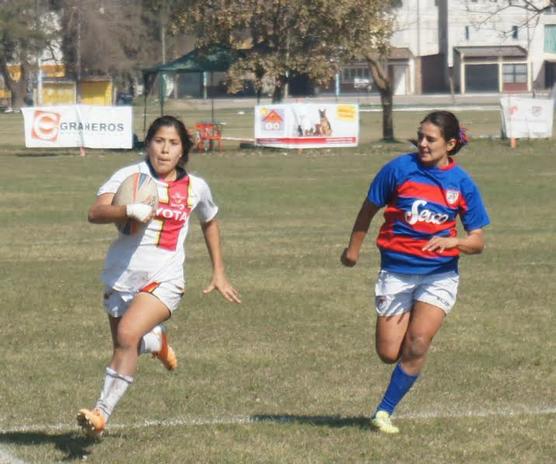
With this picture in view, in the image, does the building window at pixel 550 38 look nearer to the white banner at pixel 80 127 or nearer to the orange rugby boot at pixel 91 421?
the white banner at pixel 80 127

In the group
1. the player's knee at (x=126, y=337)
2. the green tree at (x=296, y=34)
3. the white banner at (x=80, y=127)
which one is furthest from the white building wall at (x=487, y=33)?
the player's knee at (x=126, y=337)

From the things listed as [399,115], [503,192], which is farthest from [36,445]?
[399,115]

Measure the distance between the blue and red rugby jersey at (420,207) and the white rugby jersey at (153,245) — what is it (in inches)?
42.0

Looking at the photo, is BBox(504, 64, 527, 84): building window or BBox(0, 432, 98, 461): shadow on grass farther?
BBox(504, 64, 527, 84): building window

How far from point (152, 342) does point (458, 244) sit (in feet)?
5.79

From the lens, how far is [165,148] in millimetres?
7152

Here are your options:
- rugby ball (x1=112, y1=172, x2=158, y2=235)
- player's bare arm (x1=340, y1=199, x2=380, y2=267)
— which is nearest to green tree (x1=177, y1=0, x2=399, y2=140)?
player's bare arm (x1=340, y1=199, x2=380, y2=267)

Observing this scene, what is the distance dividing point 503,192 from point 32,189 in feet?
31.9

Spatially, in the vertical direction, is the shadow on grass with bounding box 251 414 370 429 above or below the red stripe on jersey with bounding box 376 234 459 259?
below

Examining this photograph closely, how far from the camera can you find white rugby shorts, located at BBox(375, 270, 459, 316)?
7.51 m

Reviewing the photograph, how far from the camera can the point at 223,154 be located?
41156 millimetres

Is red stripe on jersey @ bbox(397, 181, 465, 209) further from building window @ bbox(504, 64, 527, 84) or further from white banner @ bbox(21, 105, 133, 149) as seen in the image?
building window @ bbox(504, 64, 527, 84)

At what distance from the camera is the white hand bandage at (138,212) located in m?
6.76

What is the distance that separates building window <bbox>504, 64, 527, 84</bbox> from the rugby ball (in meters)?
114
